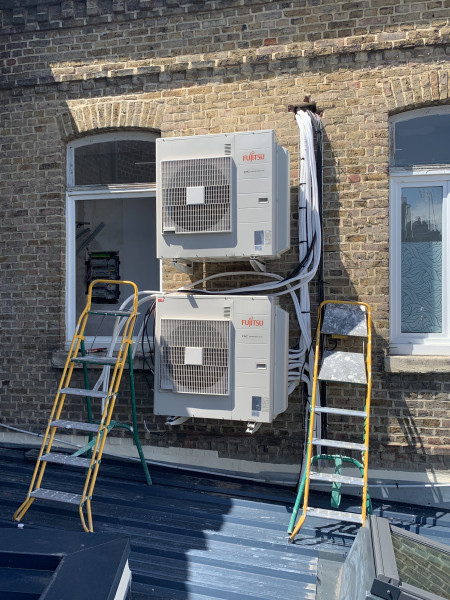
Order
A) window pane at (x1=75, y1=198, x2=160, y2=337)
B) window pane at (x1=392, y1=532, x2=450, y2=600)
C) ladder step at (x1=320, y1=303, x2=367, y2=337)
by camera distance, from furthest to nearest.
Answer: window pane at (x1=75, y1=198, x2=160, y2=337) < ladder step at (x1=320, y1=303, x2=367, y2=337) < window pane at (x1=392, y1=532, x2=450, y2=600)

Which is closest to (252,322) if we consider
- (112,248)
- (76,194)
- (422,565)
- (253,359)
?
(253,359)

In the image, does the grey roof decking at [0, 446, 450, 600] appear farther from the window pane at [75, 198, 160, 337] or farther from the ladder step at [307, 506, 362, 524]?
the window pane at [75, 198, 160, 337]

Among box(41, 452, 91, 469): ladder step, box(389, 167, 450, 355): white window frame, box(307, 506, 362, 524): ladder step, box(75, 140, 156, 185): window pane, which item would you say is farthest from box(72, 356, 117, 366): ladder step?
box(389, 167, 450, 355): white window frame

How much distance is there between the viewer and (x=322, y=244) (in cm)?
561

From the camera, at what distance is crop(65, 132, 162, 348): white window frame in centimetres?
621

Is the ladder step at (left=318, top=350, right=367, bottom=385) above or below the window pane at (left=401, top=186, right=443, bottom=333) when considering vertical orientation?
below

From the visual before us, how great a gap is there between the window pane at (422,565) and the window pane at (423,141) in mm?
3970

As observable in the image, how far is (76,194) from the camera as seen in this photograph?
633cm

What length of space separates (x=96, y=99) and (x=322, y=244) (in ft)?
9.01

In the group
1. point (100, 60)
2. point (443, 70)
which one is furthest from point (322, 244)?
point (100, 60)

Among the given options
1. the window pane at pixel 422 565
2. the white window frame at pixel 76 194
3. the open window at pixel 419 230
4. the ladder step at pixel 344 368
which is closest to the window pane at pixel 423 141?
the open window at pixel 419 230

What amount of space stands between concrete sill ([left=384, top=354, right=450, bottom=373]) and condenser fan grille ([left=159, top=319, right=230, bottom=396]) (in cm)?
148

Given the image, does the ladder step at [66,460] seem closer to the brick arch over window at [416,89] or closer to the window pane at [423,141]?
the window pane at [423,141]

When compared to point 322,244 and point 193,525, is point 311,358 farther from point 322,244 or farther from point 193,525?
point 193,525
